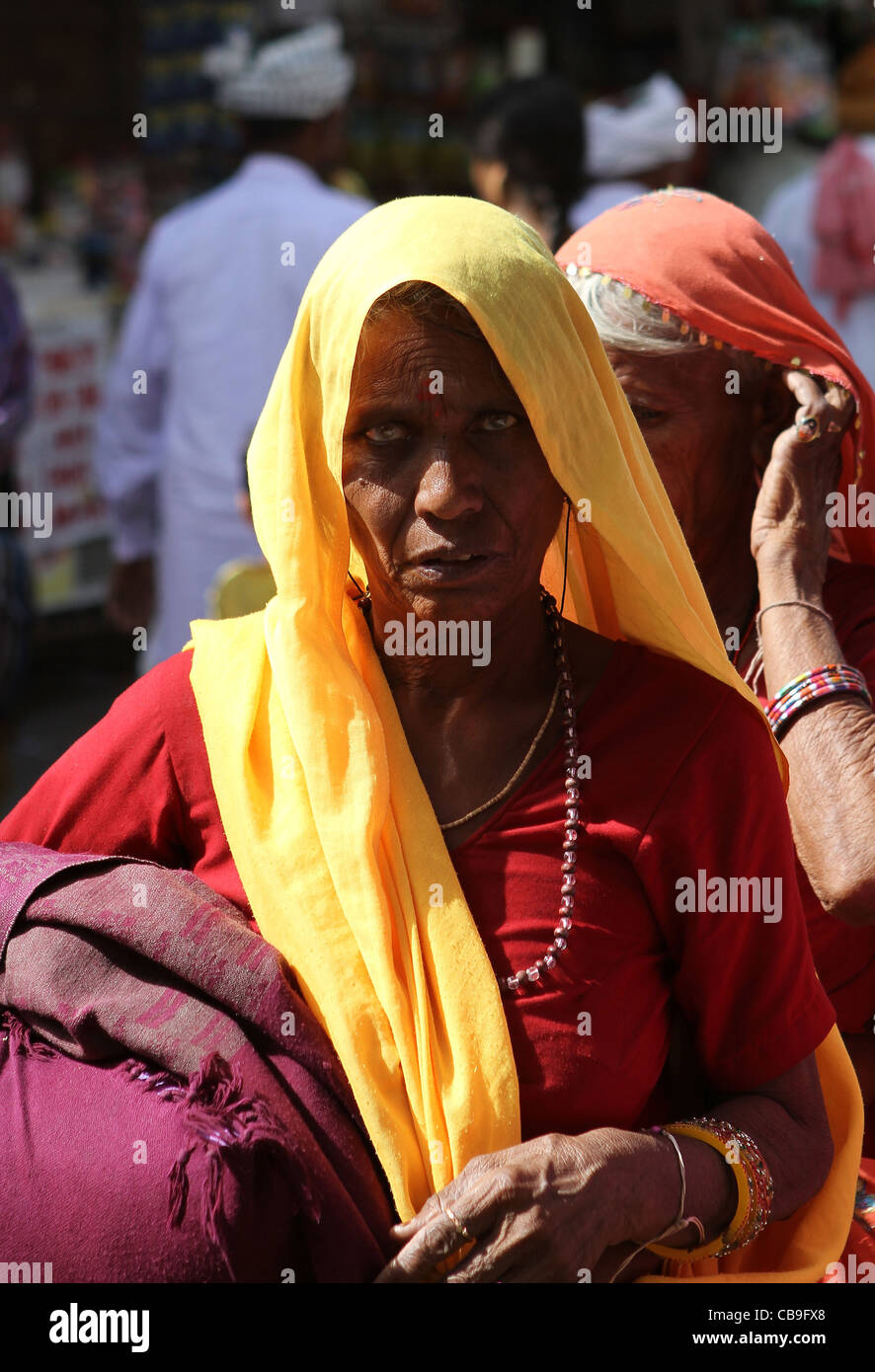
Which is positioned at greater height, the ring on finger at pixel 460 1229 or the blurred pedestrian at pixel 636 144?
the blurred pedestrian at pixel 636 144

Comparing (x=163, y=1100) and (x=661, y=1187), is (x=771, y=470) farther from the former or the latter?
(x=163, y=1100)

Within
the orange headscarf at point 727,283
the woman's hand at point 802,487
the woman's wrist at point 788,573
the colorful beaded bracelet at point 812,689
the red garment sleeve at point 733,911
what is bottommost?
the red garment sleeve at point 733,911

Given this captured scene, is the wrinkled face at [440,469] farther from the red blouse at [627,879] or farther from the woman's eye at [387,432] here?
the red blouse at [627,879]

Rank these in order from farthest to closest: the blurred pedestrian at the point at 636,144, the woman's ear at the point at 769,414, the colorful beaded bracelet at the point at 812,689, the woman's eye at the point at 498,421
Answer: the blurred pedestrian at the point at 636,144 < the woman's ear at the point at 769,414 < the colorful beaded bracelet at the point at 812,689 < the woman's eye at the point at 498,421

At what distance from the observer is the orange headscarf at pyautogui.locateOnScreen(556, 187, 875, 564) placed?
284cm

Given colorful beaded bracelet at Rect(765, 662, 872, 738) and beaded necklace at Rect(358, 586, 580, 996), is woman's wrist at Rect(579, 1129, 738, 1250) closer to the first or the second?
beaded necklace at Rect(358, 586, 580, 996)

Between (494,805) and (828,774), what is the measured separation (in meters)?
0.65

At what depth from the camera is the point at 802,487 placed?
2857 mm

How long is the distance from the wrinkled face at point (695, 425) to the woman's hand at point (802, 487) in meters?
0.08

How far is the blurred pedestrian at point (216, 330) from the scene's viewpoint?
19.4 feet

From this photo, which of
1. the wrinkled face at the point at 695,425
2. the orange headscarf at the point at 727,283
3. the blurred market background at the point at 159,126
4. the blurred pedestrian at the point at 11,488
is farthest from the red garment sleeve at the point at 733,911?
the blurred market background at the point at 159,126

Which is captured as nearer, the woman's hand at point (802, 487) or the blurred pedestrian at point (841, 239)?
the woman's hand at point (802, 487)

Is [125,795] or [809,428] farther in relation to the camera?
[809,428]

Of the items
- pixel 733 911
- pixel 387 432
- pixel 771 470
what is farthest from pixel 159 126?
pixel 733 911
